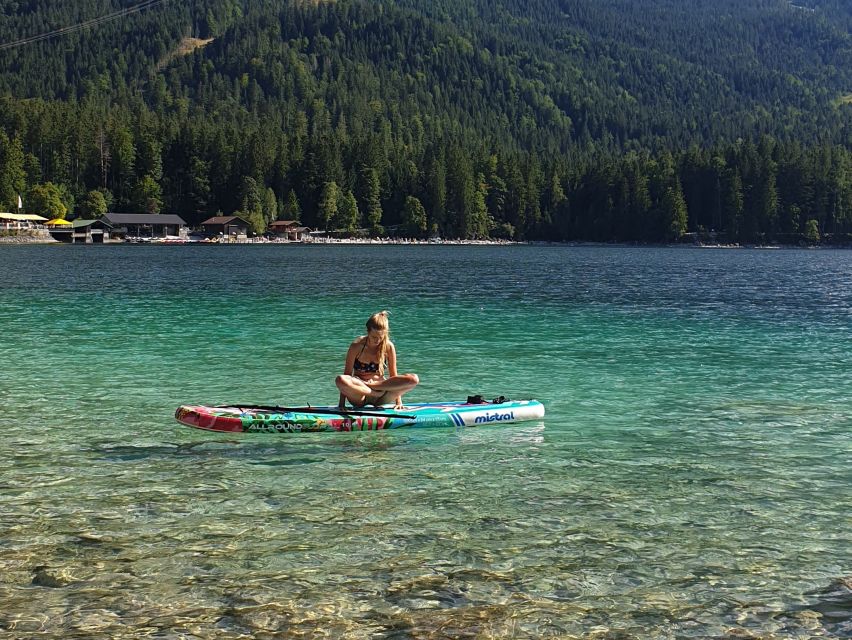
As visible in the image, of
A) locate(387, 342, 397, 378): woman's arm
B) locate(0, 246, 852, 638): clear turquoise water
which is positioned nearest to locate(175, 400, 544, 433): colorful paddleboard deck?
locate(0, 246, 852, 638): clear turquoise water

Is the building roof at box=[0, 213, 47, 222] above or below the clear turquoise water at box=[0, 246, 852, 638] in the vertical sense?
above

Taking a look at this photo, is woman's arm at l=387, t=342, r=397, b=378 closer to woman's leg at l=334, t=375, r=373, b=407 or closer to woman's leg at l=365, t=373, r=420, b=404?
woman's leg at l=365, t=373, r=420, b=404

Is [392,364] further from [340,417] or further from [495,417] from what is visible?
[495,417]

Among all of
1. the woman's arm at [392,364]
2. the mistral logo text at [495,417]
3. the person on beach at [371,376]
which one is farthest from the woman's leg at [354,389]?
the mistral logo text at [495,417]

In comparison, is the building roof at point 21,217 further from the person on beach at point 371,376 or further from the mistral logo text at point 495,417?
the mistral logo text at point 495,417

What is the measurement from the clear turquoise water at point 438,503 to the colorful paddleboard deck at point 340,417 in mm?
284

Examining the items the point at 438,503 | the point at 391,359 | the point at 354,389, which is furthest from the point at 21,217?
the point at 438,503

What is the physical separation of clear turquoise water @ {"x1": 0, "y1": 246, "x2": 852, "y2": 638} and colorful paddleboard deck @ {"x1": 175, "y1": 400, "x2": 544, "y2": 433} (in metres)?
0.28

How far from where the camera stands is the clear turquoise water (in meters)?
9.01

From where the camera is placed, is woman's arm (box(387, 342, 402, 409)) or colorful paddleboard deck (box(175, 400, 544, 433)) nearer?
colorful paddleboard deck (box(175, 400, 544, 433))

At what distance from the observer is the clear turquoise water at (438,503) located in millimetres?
9008

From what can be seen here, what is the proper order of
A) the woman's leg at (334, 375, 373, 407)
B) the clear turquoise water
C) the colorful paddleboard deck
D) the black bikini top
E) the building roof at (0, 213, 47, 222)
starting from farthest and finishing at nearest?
1. the building roof at (0, 213, 47, 222)
2. the black bikini top
3. the woman's leg at (334, 375, 373, 407)
4. the colorful paddleboard deck
5. the clear turquoise water

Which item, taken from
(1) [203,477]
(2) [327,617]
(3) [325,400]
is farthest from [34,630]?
(3) [325,400]

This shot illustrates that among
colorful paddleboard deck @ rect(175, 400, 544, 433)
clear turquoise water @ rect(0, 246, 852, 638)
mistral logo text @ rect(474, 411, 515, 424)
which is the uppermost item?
colorful paddleboard deck @ rect(175, 400, 544, 433)
